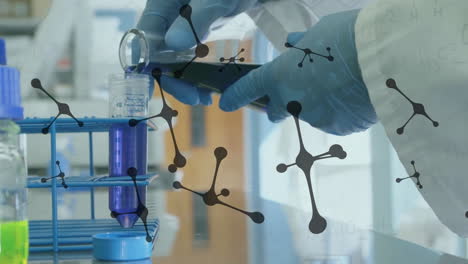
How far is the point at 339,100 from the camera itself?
0.71 metres

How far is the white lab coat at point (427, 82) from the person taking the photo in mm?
542

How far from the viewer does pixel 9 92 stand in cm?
40

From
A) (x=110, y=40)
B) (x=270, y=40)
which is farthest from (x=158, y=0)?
(x=110, y=40)

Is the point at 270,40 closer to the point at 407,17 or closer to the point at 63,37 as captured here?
the point at 407,17

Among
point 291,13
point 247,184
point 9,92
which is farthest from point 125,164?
point 247,184

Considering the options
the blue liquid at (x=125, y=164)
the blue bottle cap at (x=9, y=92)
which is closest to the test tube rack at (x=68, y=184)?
the blue liquid at (x=125, y=164)

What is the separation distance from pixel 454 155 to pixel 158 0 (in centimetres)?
49

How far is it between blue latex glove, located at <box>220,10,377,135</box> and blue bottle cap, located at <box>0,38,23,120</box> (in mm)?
341

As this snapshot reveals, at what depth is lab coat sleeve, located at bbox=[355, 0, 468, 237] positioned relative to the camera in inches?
21.4

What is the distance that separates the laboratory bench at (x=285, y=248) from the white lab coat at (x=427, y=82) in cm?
8

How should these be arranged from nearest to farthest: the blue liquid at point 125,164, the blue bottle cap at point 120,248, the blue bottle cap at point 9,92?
the blue bottle cap at point 9,92, the blue bottle cap at point 120,248, the blue liquid at point 125,164
